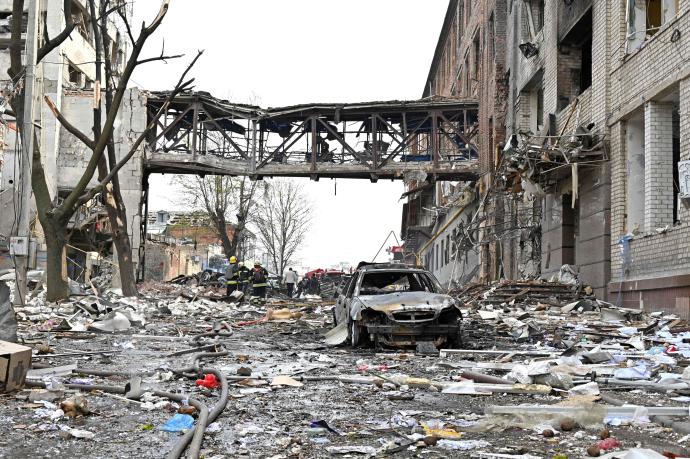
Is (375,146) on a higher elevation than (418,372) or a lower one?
higher

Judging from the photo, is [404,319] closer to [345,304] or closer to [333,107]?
[345,304]

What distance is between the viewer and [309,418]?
5.87 m

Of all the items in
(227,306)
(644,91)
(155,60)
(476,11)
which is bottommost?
(227,306)

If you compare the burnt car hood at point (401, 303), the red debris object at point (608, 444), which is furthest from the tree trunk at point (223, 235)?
the red debris object at point (608, 444)

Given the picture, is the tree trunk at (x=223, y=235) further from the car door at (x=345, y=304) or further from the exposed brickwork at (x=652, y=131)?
the car door at (x=345, y=304)

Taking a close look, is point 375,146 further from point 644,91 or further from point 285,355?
point 285,355

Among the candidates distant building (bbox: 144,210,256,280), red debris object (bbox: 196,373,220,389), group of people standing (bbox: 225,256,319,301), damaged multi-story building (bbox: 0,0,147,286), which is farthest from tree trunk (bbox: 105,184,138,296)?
distant building (bbox: 144,210,256,280)

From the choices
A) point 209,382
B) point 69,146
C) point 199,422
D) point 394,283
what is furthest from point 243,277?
point 199,422

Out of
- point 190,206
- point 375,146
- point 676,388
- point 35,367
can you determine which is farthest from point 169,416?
point 190,206

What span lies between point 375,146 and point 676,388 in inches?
1030

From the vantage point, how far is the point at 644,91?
15.2 metres

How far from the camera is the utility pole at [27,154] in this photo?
17.1m

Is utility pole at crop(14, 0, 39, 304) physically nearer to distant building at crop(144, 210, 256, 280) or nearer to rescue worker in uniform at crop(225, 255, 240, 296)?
rescue worker in uniform at crop(225, 255, 240, 296)

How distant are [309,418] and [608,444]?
7.40 ft
